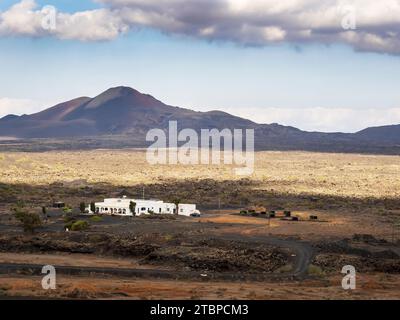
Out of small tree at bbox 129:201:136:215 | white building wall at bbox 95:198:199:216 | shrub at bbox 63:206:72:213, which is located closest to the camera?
small tree at bbox 129:201:136:215

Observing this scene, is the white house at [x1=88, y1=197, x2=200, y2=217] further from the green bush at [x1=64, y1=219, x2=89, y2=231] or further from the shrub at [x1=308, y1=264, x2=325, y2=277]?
the shrub at [x1=308, y1=264, x2=325, y2=277]

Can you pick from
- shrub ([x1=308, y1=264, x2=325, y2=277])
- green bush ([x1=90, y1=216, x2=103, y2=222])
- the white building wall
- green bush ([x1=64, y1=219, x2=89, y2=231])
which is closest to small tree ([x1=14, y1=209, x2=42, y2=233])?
green bush ([x1=64, y1=219, x2=89, y2=231])

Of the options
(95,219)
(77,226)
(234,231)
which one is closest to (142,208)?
(95,219)

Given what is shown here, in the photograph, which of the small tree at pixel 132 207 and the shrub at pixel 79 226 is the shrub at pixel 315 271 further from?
the small tree at pixel 132 207

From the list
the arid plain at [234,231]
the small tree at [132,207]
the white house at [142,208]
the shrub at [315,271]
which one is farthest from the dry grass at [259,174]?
the shrub at [315,271]

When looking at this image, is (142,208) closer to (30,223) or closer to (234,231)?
(234,231)

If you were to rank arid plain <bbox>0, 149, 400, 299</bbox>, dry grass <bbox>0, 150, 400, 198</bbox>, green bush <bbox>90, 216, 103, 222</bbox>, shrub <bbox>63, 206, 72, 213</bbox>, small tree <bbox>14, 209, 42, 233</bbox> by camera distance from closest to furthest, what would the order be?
1. arid plain <bbox>0, 149, 400, 299</bbox>
2. small tree <bbox>14, 209, 42, 233</bbox>
3. green bush <bbox>90, 216, 103, 222</bbox>
4. shrub <bbox>63, 206, 72, 213</bbox>
5. dry grass <bbox>0, 150, 400, 198</bbox>

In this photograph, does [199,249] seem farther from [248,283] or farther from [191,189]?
[191,189]

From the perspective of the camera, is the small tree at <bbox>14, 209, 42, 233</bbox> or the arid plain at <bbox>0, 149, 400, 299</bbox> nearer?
the arid plain at <bbox>0, 149, 400, 299</bbox>

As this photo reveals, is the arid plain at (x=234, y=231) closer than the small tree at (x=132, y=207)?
Yes
